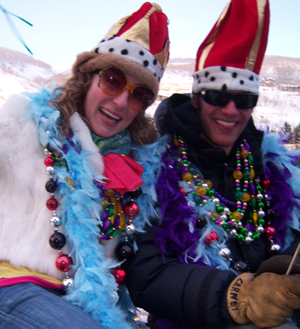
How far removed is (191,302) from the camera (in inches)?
44.1

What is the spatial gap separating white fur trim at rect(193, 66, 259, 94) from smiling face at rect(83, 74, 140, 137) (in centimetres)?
40

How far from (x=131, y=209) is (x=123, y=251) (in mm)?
206

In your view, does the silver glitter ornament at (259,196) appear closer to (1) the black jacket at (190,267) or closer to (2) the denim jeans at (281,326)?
(1) the black jacket at (190,267)

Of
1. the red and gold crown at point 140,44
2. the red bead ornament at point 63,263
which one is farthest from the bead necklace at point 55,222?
the red and gold crown at point 140,44

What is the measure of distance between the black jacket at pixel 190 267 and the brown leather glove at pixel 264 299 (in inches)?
1.7

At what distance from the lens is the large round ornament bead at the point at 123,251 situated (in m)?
1.29

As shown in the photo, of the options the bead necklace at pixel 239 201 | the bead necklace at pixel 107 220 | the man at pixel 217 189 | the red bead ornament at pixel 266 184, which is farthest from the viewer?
the red bead ornament at pixel 266 184

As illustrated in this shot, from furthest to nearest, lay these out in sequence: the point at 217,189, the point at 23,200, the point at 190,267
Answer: the point at 217,189 → the point at 190,267 → the point at 23,200

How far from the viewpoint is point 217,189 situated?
1.54 meters

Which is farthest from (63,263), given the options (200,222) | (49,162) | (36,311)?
(200,222)

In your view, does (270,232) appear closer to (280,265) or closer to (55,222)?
(280,265)

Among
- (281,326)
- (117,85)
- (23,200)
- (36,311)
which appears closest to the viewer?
(36,311)

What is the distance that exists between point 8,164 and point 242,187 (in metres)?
1.20

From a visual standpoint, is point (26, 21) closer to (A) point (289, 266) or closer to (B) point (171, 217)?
(B) point (171, 217)
